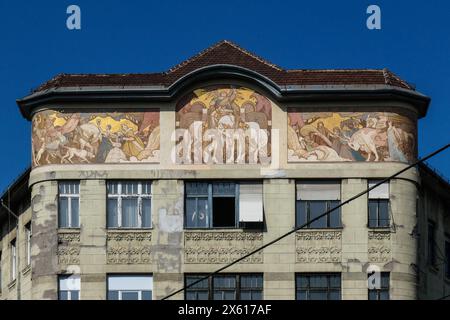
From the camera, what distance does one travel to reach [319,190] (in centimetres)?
5728

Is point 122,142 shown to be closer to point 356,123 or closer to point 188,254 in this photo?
point 188,254

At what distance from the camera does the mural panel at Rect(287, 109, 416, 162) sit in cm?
5744

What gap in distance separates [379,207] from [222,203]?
5687 millimetres

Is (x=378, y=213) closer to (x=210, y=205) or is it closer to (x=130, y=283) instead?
(x=210, y=205)

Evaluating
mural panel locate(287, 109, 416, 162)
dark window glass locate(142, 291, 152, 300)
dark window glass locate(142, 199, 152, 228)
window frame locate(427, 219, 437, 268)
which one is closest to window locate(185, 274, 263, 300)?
dark window glass locate(142, 291, 152, 300)

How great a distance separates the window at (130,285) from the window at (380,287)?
7.85 metres

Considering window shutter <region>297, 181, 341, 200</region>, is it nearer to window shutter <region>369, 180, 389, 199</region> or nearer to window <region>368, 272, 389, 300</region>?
window shutter <region>369, 180, 389, 199</region>

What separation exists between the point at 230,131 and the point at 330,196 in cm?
434

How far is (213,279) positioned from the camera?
56.4 m

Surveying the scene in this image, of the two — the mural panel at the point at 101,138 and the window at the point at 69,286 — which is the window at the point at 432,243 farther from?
the window at the point at 69,286

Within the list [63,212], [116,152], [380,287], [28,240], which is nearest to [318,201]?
[380,287]

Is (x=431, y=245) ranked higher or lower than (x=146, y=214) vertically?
lower

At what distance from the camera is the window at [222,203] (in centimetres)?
5703

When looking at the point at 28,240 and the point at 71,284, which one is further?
the point at 28,240
